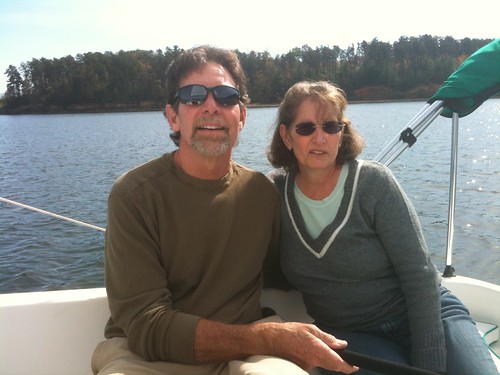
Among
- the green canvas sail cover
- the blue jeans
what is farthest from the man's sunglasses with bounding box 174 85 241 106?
the green canvas sail cover

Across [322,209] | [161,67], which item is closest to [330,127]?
[322,209]

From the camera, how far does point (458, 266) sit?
8117 mm

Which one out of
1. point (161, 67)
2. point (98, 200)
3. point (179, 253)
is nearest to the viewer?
point (179, 253)

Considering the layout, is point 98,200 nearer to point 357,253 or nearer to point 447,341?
point 357,253

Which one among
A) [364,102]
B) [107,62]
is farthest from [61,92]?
[364,102]

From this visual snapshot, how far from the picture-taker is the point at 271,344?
186 cm

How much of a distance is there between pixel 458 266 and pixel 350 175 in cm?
667

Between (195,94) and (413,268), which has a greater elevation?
(195,94)

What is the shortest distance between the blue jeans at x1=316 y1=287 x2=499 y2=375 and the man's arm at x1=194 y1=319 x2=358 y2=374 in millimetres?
304

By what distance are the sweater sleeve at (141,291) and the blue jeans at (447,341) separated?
0.72 metres

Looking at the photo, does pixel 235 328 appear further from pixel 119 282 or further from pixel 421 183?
pixel 421 183

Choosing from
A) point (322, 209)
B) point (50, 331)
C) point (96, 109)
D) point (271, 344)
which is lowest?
point (96, 109)

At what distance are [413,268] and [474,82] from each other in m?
1.16

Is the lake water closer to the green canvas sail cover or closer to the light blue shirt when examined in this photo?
the light blue shirt
